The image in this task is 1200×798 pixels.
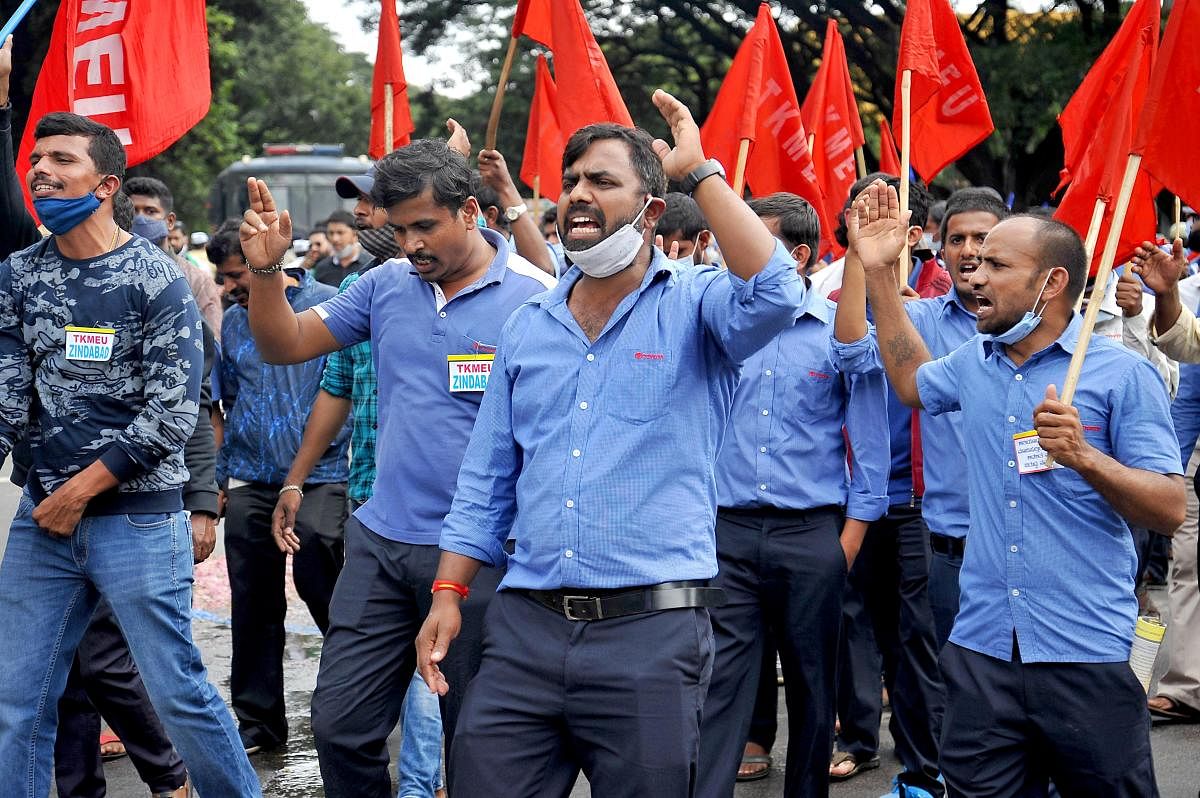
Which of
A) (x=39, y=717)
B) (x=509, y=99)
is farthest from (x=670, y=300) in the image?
(x=509, y=99)

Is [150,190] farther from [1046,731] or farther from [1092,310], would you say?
[1046,731]

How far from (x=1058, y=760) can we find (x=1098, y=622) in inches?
14.6

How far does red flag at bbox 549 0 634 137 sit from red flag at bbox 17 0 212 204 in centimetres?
160

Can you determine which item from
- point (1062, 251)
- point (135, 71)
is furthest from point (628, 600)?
point (135, 71)

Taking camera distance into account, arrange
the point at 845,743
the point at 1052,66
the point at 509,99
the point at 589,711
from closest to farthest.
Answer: the point at 589,711 < the point at 845,743 < the point at 1052,66 < the point at 509,99

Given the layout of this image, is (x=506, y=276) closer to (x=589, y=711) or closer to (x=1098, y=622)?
(x=589, y=711)

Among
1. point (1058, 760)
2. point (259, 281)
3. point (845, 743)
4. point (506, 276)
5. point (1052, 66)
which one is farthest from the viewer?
point (1052, 66)

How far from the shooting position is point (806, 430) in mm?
5434

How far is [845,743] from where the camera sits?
21.1ft

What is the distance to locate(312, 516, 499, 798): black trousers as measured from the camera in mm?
4582

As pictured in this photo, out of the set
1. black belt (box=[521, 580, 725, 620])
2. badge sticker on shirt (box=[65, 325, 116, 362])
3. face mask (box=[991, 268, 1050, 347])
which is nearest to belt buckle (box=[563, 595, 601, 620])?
black belt (box=[521, 580, 725, 620])

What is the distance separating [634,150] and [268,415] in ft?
10.6

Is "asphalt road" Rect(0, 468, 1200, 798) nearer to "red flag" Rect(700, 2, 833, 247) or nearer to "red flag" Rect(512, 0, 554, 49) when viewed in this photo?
"red flag" Rect(700, 2, 833, 247)

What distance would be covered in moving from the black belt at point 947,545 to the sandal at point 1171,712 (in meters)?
2.24
